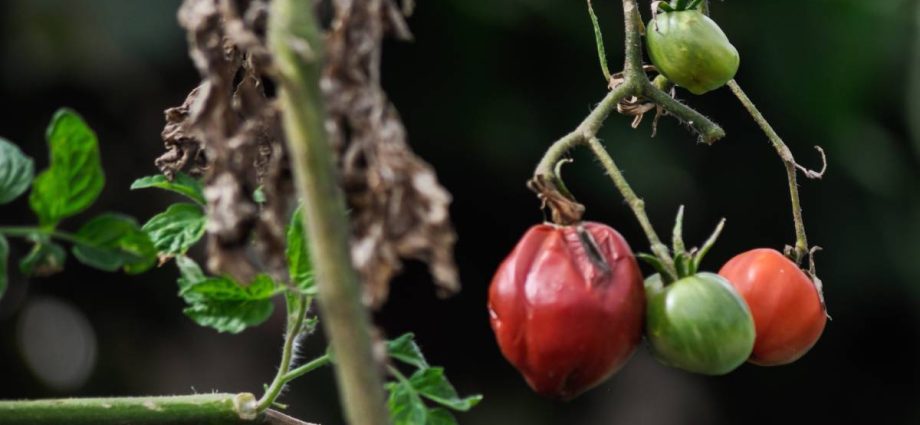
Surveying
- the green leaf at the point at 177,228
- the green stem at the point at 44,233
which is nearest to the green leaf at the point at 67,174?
the green stem at the point at 44,233

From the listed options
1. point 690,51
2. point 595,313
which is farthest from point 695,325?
point 690,51

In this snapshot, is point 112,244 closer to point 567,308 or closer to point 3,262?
point 3,262

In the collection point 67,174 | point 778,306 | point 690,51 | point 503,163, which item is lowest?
point 503,163

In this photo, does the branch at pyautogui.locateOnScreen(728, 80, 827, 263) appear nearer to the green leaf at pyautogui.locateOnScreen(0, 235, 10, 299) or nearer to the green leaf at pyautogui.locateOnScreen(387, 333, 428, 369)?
the green leaf at pyautogui.locateOnScreen(387, 333, 428, 369)

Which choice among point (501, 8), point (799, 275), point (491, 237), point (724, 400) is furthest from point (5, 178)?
point (724, 400)

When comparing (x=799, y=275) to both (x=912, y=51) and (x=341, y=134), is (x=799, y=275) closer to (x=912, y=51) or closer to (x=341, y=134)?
(x=341, y=134)

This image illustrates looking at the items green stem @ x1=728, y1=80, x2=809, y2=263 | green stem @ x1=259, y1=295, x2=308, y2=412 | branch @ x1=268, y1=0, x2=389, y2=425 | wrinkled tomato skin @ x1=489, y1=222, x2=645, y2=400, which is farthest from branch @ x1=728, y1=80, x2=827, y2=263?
branch @ x1=268, y1=0, x2=389, y2=425

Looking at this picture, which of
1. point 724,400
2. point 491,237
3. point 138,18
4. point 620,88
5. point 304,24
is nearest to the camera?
point 304,24
